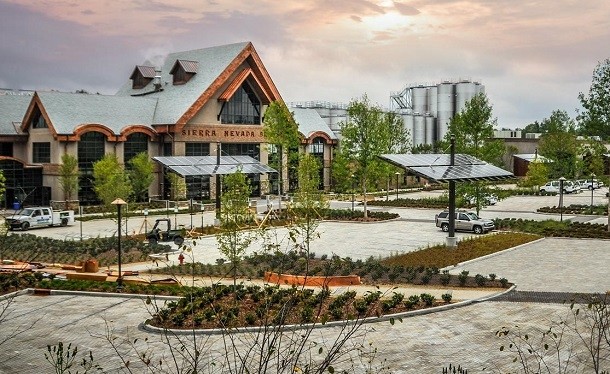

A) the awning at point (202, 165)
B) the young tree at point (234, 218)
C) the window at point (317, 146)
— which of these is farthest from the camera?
the window at point (317, 146)

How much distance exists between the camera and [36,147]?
200 feet

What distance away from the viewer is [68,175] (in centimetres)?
5606

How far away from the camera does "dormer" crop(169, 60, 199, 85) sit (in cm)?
6962

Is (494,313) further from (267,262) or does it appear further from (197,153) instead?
(197,153)

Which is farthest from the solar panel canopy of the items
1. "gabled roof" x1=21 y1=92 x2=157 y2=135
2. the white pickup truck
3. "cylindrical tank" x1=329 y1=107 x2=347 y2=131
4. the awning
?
"cylindrical tank" x1=329 y1=107 x2=347 y2=131

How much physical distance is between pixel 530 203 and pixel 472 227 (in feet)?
81.1

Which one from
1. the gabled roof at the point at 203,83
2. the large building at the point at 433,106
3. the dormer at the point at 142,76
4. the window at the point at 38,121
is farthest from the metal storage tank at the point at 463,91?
the window at the point at 38,121

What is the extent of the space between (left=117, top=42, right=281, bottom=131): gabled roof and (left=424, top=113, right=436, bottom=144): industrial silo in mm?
58682

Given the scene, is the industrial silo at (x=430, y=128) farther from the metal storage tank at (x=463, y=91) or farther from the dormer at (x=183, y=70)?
the dormer at (x=183, y=70)

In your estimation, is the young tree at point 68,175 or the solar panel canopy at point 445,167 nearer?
the solar panel canopy at point 445,167

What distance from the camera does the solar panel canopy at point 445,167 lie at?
34.6 meters

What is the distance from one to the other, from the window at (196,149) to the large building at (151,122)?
96mm

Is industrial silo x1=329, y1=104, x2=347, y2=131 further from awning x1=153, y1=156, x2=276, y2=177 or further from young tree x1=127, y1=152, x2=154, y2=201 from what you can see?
awning x1=153, y1=156, x2=276, y2=177

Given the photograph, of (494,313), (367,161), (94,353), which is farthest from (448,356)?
(367,161)
